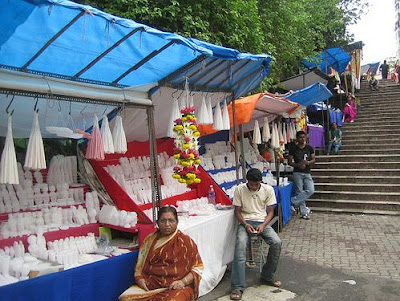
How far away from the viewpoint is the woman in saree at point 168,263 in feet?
10.8

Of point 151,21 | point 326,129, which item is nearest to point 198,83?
point 151,21

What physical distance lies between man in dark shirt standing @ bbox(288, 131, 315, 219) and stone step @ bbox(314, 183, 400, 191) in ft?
6.15

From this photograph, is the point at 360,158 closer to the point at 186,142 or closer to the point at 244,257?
the point at 244,257

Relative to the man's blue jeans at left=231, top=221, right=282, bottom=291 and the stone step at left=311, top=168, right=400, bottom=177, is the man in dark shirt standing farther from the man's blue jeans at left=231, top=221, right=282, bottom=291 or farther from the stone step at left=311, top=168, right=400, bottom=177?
the man's blue jeans at left=231, top=221, right=282, bottom=291

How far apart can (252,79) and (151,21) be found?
7.85ft

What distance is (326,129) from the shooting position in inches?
495

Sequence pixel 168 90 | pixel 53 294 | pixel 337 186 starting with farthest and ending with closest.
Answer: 1. pixel 337 186
2. pixel 168 90
3. pixel 53 294

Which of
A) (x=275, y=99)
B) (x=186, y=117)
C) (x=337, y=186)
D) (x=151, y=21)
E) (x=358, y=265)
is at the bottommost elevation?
(x=358, y=265)

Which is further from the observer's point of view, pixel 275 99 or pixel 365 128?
pixel 365 128

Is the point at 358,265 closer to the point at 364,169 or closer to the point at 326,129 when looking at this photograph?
the point at 364,169

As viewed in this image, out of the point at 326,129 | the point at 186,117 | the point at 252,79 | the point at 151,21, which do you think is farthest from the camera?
the point at 326,129

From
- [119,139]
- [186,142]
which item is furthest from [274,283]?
[119,139]

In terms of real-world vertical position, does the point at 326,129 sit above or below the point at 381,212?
above

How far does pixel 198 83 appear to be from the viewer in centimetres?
496
